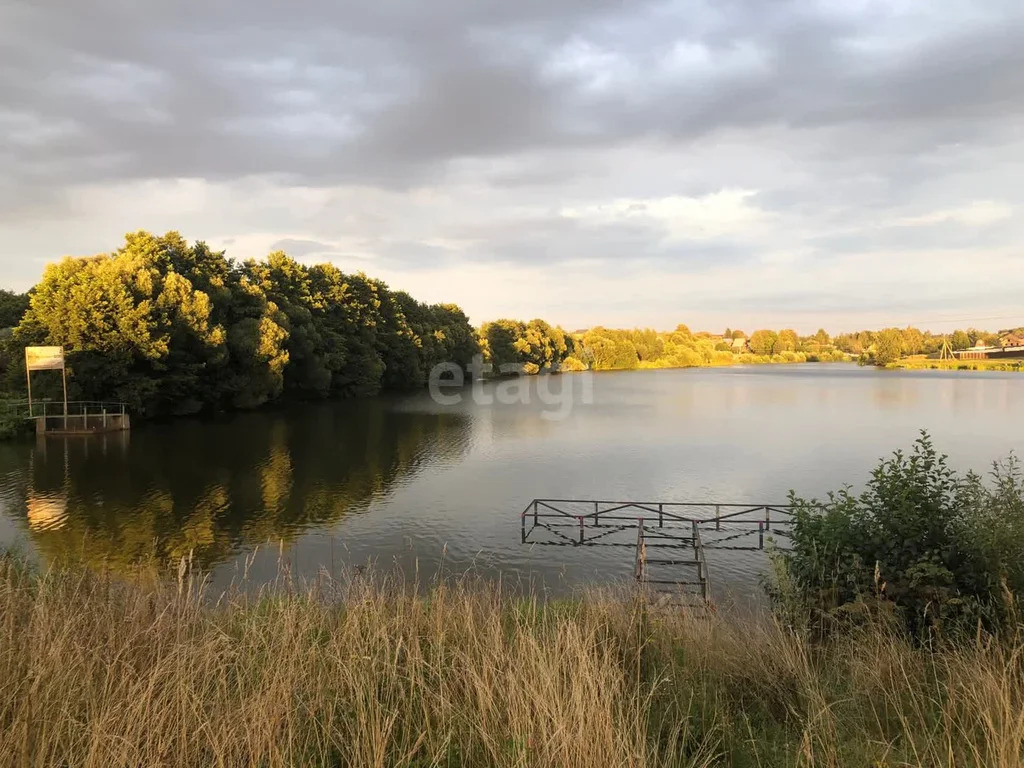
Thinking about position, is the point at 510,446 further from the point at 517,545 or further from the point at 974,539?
the point at 974,539

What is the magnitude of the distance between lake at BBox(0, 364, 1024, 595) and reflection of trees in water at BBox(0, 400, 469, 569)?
0.38 feet

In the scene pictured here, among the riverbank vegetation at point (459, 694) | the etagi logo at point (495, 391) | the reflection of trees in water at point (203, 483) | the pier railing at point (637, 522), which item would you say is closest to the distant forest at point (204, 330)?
the reflection of trees in water at point (203, 483)

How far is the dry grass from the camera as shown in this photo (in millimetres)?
3162

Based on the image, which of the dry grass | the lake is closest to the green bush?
the dry grass

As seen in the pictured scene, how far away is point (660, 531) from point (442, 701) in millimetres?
20552

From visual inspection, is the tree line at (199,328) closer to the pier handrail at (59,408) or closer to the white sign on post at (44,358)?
the pier handrail at (59,408)

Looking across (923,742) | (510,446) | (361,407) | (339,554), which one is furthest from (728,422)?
(923,742)

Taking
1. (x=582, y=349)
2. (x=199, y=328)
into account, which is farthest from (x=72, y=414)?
(x=582, y=349)

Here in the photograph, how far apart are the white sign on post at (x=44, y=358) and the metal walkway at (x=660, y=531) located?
30767mm

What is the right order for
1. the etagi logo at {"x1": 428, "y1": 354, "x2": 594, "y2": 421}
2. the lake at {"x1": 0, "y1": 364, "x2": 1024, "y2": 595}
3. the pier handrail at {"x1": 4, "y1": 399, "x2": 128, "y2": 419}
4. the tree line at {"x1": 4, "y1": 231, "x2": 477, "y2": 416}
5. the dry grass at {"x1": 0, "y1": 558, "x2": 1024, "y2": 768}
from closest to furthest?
the dry grass at {"x1": 0, "y1": 558, "x2": 1024, "y2": 768} → the lake at {"x1": 0, "y1": 364, "x2": 1024, "y2": 595} → the pier handrail at {"x1": 4, "y1": 399, "x2": 128, "y2": 419} → the tree line at {"x1": 4, "y1": 231, "x2": 477, "y2": 416} → the etagi logo at {"x1": 428, "y1": 354, "x2": 594, "y2": 421}

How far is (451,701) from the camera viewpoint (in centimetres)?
396

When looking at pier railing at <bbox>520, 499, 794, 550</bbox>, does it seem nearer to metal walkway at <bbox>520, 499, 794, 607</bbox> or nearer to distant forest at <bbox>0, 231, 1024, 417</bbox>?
metal walkway at <bbox>520, 499, 794, 607</bbox>

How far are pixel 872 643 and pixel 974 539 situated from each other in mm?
3487

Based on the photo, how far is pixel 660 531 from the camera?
2295 cm
